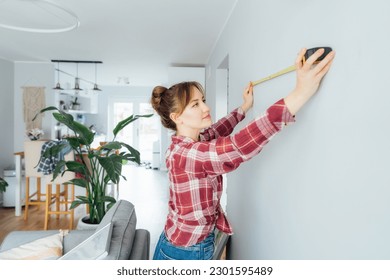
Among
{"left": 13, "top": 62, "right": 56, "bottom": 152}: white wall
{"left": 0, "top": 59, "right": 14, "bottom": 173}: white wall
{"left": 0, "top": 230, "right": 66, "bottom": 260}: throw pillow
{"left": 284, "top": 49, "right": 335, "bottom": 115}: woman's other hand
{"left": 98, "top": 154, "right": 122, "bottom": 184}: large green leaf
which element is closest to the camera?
{"left": 284, "top": 49, "right": 335, "bottom": 115}: woman's other hand

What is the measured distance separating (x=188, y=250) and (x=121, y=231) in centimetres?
40

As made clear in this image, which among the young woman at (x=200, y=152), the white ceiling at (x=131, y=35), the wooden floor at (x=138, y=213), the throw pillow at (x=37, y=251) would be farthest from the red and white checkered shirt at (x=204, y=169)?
the wooden floor at (x=138, y=213)

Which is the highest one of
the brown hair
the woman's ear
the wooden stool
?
the brown hair

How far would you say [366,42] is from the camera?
2.24 ft

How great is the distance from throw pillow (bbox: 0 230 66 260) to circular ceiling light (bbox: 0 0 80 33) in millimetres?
1856

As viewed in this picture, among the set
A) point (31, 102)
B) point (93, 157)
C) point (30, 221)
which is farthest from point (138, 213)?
point (31, 102)

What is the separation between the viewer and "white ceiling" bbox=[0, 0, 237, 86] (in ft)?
8.10

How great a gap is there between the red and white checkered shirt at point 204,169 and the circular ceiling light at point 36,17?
2046 mm

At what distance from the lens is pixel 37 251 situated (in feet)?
4.75

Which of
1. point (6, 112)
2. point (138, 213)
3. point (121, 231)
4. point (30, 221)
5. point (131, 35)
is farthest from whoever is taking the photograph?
point (6, 112)

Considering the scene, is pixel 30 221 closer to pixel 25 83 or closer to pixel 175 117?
pixel 25 83

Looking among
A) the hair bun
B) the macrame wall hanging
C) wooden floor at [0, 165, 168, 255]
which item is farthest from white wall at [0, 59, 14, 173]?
the hair bun

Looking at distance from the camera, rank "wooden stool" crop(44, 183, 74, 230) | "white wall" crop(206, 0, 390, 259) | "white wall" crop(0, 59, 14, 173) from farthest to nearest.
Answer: "white wall" crop(0, 59, 14, 173) < "wooden stool" crop(44, 183, 74, 230) < "white wall" crop(206, 0, 390, 259)

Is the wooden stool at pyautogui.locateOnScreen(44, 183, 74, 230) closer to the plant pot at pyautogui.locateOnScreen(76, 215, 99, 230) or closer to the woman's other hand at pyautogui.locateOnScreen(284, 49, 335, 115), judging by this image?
the plant pot at pyautogui.locateOnScreen(76, 215, 99, 230)
